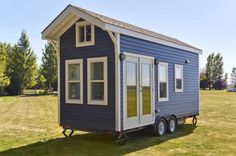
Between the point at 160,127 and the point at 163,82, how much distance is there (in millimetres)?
1686

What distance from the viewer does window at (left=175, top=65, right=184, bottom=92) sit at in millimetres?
11992

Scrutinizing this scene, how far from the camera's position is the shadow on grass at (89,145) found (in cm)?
786

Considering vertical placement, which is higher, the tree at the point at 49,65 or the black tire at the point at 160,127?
the tree at the point at 49,65

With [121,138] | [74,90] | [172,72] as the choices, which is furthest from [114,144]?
[172,72]

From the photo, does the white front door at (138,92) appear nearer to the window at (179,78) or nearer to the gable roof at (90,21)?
the gable roof at (90,21)

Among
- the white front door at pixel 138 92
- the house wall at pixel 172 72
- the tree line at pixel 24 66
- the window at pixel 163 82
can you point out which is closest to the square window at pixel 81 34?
the house wall at pixel 172 72

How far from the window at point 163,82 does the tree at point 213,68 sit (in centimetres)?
8270

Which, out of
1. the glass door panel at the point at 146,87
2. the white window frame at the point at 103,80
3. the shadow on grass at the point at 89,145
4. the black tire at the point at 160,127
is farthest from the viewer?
the black tire at the point at 160,127

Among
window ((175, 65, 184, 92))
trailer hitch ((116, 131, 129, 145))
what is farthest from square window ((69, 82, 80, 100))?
window ((175, 65, 184, 92))

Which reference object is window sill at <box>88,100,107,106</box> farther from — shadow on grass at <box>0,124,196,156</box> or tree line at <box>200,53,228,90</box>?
tree line at <box>200,53,228,90</box>

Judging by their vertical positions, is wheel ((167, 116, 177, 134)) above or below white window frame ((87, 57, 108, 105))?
below

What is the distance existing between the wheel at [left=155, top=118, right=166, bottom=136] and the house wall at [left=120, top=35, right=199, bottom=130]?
26cm

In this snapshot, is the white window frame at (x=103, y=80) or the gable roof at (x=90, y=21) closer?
the gable roof at (x=90, y=21)

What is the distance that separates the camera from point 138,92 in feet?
31.1
